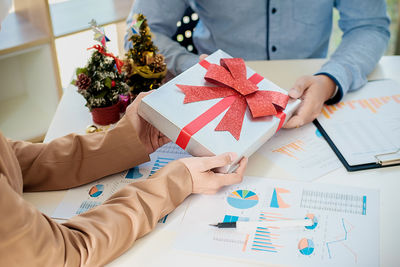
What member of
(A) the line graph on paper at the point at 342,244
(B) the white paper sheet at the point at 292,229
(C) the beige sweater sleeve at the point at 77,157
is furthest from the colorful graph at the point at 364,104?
(C) the beige sweater sleeve at the point at 77,157

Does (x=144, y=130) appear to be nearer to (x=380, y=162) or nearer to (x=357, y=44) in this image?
(x=380, y=162)

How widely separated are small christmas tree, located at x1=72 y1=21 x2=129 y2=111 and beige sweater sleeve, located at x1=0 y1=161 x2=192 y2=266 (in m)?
0.36

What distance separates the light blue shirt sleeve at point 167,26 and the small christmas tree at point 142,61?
0.22 metres

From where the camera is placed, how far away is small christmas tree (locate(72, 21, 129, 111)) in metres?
1.25

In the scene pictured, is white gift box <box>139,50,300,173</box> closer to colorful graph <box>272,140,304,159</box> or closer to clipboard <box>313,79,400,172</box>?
colorful graph <box>272,140,304,159</box>

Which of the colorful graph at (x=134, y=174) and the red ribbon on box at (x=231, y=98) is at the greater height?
the red ribbon on box at (x=231, y=98)

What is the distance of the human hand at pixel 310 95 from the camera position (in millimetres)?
1260

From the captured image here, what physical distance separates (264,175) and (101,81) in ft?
1.69

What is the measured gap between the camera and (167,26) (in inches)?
66.6

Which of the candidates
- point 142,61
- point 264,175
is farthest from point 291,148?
point 142,61

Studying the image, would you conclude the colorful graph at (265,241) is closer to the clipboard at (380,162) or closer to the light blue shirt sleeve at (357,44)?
the clipboard at (380,162)

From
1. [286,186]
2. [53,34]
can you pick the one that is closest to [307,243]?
[286,186]

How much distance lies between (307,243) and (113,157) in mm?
516

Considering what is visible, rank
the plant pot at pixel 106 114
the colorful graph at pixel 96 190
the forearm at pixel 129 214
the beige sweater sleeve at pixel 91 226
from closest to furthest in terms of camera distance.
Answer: the beige sweater sleeve at pixel 91 226, the forearm at pixel 129 214, the colorful graph at pixel 96 190, the plant pot at pixel 106 114
